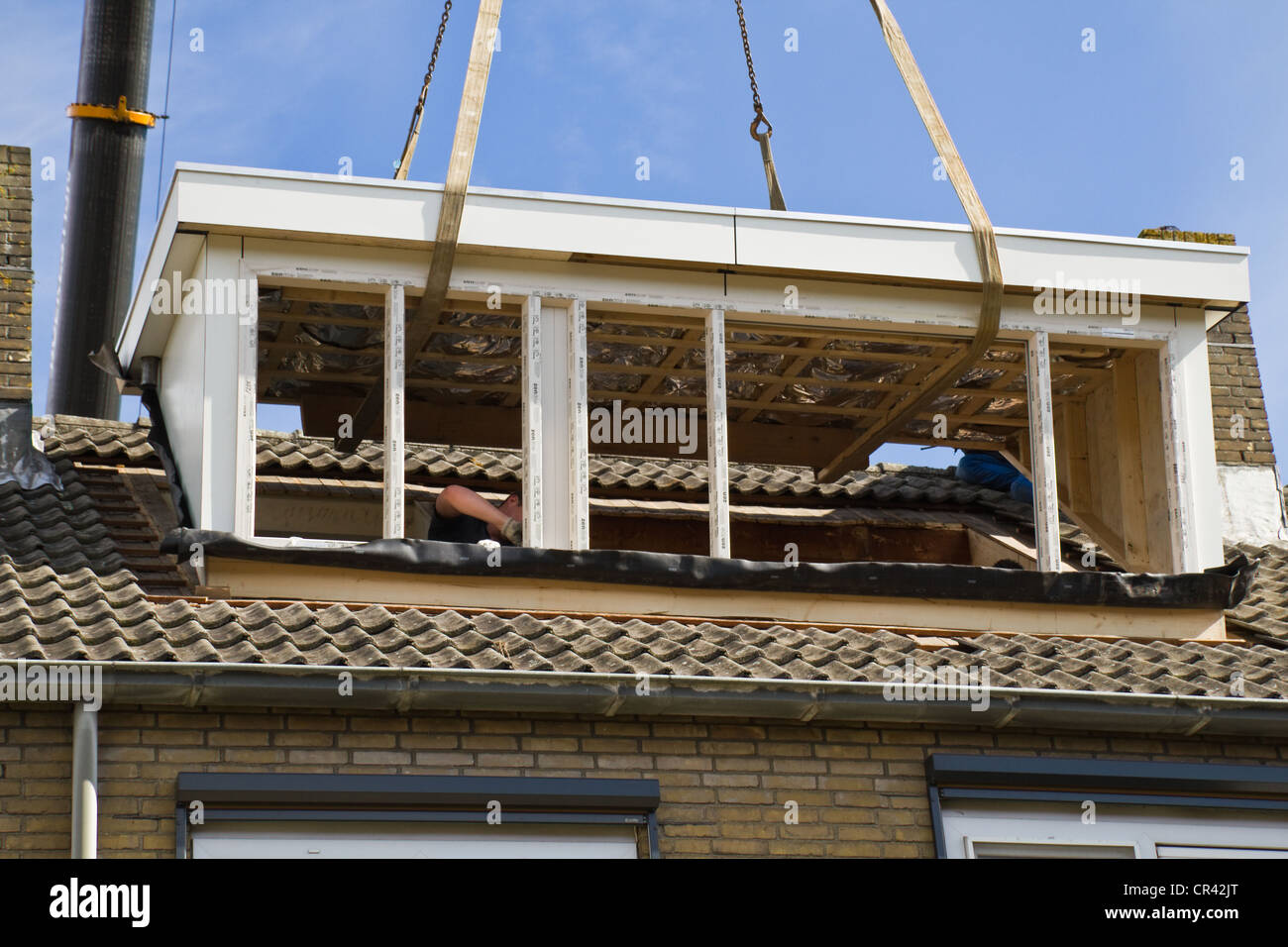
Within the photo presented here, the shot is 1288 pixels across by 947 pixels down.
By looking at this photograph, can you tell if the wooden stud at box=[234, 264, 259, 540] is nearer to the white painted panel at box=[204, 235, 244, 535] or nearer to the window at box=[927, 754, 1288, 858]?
the white painted panel at box=[204, 235, 244, 535]

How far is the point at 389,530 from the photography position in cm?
971

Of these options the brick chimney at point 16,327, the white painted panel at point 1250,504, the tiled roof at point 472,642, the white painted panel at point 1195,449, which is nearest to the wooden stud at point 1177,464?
the white painted panel at point 1195,449

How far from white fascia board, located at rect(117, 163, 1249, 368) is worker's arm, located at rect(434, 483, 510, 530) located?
4.48 feet

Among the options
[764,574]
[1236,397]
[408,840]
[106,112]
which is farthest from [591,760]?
[106,112]

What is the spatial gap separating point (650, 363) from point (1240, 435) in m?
4.99

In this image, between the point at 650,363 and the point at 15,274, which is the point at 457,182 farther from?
the point at 15,274

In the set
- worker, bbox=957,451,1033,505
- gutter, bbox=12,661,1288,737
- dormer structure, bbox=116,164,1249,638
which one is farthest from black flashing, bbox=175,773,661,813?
worker, bbox=957,451,1033,505

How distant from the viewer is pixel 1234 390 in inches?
567

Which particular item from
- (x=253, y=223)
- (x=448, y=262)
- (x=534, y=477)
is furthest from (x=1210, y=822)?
(x=253, y=223)

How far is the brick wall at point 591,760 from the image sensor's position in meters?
7.96

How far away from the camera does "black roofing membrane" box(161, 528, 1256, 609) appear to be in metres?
9.43

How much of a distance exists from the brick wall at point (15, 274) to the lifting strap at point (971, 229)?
541 centimetres

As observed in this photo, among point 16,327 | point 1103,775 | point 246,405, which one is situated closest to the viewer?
point 1103,775

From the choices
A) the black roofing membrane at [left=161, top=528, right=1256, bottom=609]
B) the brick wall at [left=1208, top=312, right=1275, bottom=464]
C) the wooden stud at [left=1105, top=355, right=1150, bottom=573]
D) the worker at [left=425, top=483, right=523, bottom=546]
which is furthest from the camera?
the brick wall at [left=1208, top=312, right=1275, bottom=464]
